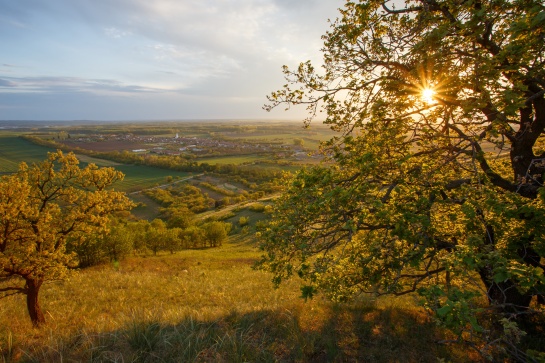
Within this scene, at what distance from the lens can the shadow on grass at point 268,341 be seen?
18.5ft

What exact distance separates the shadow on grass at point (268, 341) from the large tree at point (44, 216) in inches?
301

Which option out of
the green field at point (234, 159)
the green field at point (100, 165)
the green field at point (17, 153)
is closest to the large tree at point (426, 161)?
the green field at point (100, 165)

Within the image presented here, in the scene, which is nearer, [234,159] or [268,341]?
[268,341]

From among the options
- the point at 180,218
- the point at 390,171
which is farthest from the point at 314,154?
the point at 180,218

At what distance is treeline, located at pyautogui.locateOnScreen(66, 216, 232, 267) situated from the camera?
1362 inches

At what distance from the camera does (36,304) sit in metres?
12.8

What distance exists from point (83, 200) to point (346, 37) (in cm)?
1401

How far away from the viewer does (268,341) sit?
682cm

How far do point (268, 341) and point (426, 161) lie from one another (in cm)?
629

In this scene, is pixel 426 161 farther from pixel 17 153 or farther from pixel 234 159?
pixel 17 153

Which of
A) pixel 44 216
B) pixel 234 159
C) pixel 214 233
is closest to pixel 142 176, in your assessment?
pixel 234 159

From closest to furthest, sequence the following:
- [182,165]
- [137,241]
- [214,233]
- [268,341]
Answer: [268,341] < [137,241] < [214,233] < [182,165]

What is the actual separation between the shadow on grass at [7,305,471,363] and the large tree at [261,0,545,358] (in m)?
1.35

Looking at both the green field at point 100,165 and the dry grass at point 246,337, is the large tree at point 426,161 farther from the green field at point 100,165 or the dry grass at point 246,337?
the green field at point 100,165
